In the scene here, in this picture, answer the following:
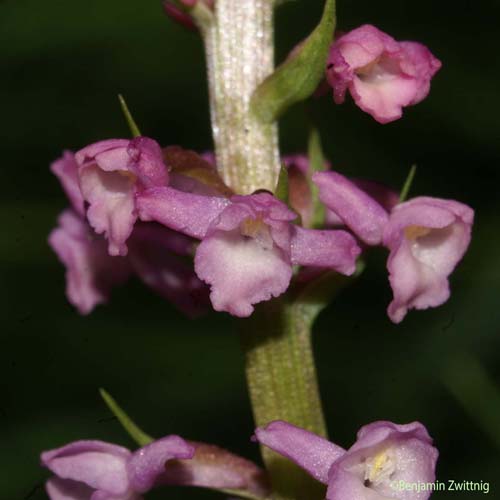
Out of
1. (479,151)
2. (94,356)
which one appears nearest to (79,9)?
(94,356)

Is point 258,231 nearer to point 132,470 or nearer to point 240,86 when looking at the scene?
point 240,86

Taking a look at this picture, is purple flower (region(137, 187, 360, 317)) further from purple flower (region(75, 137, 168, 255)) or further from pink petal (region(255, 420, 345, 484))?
pink petal (region(255, 420, 345, 484))

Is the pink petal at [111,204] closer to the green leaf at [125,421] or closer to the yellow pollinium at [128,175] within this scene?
the yellow pollinium at [128,175]

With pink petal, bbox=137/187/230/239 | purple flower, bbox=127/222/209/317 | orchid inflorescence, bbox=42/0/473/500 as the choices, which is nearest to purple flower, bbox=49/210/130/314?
purple flower, bbox=127/222/209/317

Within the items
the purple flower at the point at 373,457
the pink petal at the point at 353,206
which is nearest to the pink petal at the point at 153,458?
the purple flower at the point at 373,457

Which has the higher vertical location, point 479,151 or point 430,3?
point 430,3

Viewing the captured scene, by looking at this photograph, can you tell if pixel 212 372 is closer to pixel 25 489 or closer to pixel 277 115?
pixel 25 489
